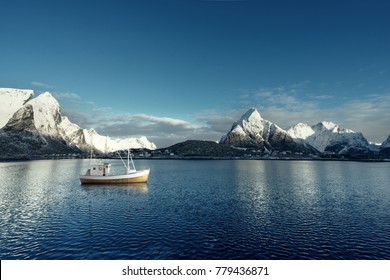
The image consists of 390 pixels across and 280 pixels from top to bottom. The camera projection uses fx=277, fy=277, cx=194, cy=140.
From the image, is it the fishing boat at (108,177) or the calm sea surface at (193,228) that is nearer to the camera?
the calm sea surface at (193,228)

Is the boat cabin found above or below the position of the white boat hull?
above

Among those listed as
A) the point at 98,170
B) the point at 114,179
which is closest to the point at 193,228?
the point at 114,179

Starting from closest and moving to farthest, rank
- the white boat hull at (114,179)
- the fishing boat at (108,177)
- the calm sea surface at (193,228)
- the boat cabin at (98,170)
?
1. the calm sea surface at (193,228)
2. the white boat hull at (114,179)
3. the fishing boat at (108,177)
4. the boat cabin at (98,170)

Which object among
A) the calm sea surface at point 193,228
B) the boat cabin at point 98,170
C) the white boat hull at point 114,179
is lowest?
the calm sea surface at point 193,228

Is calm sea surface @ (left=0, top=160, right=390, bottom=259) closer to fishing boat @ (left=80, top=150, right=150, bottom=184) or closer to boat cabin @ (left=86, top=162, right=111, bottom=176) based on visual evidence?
fishing boat @ (left=80, top=150, right=150, bottom=184)

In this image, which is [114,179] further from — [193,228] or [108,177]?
[193,228]

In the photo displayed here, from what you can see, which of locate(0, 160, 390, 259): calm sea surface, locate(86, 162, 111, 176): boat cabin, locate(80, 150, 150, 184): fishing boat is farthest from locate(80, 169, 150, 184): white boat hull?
locate(0, 160, 390, 259): calm sea surface

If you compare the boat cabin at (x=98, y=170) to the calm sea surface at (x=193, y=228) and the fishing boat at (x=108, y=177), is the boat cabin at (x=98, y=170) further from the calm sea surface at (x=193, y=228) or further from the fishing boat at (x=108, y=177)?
the calm sea surface at (x=193, y=228)

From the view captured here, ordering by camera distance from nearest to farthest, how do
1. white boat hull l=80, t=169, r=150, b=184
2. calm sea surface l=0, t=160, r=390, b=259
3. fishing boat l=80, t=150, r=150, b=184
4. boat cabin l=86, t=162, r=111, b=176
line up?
calm sea surface l=0, t=160, r=390, b=259 < white boat hull l=80, t=169, r=150, b=184 < fishing boat l=80, t=150, r=150, b=184 < boat cabin l=86, t=162, r=111, b=176

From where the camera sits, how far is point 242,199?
77.4 metres

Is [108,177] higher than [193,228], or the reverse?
[108,177]

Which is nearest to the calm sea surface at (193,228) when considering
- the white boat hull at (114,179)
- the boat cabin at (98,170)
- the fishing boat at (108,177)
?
the white boat hull at (114,179)

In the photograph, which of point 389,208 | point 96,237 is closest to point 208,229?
point 96,237
